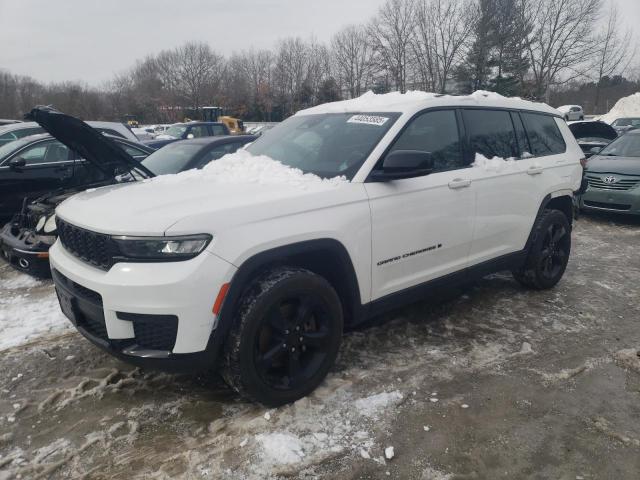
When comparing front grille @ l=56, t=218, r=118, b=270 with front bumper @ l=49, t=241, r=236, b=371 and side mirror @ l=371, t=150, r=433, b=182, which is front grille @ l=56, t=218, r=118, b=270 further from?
side mirror @ l=371, t=150, r=433, b=182

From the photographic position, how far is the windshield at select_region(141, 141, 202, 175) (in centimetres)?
617

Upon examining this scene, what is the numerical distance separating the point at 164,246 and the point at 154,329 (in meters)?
0.43

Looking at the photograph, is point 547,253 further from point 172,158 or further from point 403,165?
point 172,158

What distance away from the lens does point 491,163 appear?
3.85m

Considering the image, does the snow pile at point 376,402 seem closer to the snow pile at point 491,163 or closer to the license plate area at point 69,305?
the license plate area at point 69,305

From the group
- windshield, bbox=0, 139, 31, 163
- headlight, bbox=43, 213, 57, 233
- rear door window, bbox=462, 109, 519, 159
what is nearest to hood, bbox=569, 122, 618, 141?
rear door window, bbox=462, 109, 519, 159

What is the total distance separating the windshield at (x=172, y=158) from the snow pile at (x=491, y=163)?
378 cm

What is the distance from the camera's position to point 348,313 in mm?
3117

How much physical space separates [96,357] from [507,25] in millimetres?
44695

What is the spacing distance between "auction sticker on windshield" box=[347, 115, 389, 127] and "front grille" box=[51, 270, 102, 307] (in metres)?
2.09

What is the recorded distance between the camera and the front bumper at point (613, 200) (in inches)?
311

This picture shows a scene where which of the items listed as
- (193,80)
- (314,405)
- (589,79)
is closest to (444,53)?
(589,79)

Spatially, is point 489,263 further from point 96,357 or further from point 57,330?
point 57,330

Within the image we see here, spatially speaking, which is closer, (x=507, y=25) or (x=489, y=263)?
(x=489, y=263)
